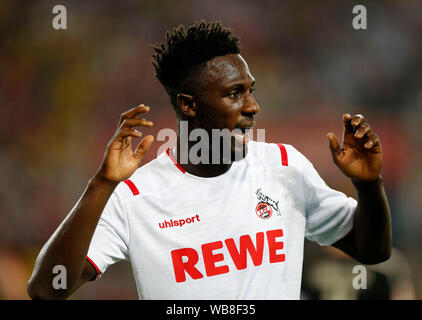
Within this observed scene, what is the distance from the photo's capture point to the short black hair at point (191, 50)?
9.28ft

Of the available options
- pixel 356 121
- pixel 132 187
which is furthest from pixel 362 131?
pixel 132 187

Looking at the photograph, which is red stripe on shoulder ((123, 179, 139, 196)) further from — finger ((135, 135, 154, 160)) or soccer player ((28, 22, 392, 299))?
finger ((135, 135, 154, 160))

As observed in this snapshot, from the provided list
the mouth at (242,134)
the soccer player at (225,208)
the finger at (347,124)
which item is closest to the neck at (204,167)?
the soccer player at (225,208)

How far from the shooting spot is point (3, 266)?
607cm

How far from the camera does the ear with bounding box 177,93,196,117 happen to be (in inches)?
113

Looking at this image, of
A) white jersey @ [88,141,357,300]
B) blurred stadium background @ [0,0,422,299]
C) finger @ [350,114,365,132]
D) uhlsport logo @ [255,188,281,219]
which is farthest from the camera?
blurred stadium background @ [0,0,422,299]

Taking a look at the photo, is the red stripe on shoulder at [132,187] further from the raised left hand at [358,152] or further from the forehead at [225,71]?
the raised left hand at [358,152]

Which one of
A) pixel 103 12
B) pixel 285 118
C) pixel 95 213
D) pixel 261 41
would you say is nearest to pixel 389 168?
pixel 285 118

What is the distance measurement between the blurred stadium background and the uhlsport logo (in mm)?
3785

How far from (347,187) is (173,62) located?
3.94m

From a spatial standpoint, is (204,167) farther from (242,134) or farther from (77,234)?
(77,234)

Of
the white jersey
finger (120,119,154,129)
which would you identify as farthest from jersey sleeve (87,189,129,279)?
finger (120,119,154,129)

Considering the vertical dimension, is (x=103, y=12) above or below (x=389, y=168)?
above

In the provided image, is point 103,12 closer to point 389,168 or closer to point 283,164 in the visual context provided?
point 389,168
